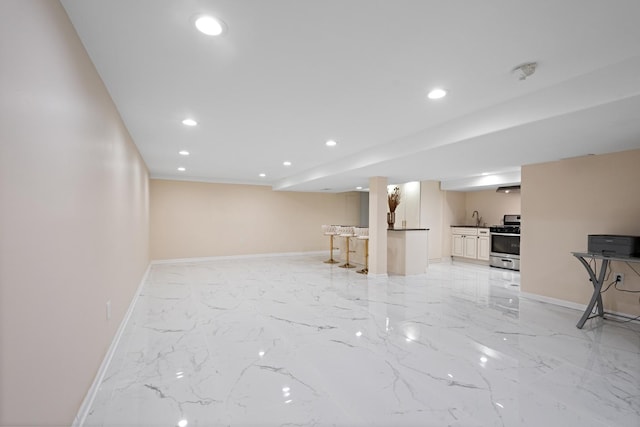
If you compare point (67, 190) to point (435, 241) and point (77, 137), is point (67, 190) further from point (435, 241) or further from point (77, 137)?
point (435, 241)

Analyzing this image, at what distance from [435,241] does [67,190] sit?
25.4 ft

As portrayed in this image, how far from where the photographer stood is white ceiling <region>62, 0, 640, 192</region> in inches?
60.7

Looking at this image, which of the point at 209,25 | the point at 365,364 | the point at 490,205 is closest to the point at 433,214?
the point at 490,205

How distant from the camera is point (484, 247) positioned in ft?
23.4

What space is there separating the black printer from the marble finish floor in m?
0.86

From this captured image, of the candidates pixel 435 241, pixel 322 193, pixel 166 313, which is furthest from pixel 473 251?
pixel 166 313

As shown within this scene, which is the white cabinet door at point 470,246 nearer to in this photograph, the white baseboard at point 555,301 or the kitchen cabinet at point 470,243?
the kitchen cabinet at point 470,243

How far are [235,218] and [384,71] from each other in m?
6.86

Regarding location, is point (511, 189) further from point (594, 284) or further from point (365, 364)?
point (365, 364)

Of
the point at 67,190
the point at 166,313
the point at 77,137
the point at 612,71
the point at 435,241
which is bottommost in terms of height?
the point at 166,313

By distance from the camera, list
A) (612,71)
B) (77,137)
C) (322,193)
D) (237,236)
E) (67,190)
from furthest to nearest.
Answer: (322,193) → (237,236) → (612,71) → (77,137) → (67,190)

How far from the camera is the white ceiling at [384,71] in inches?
60.7

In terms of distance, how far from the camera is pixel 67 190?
5.04 ft

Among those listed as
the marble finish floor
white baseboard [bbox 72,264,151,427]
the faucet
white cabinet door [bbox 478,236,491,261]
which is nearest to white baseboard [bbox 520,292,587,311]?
the marble finish floor
